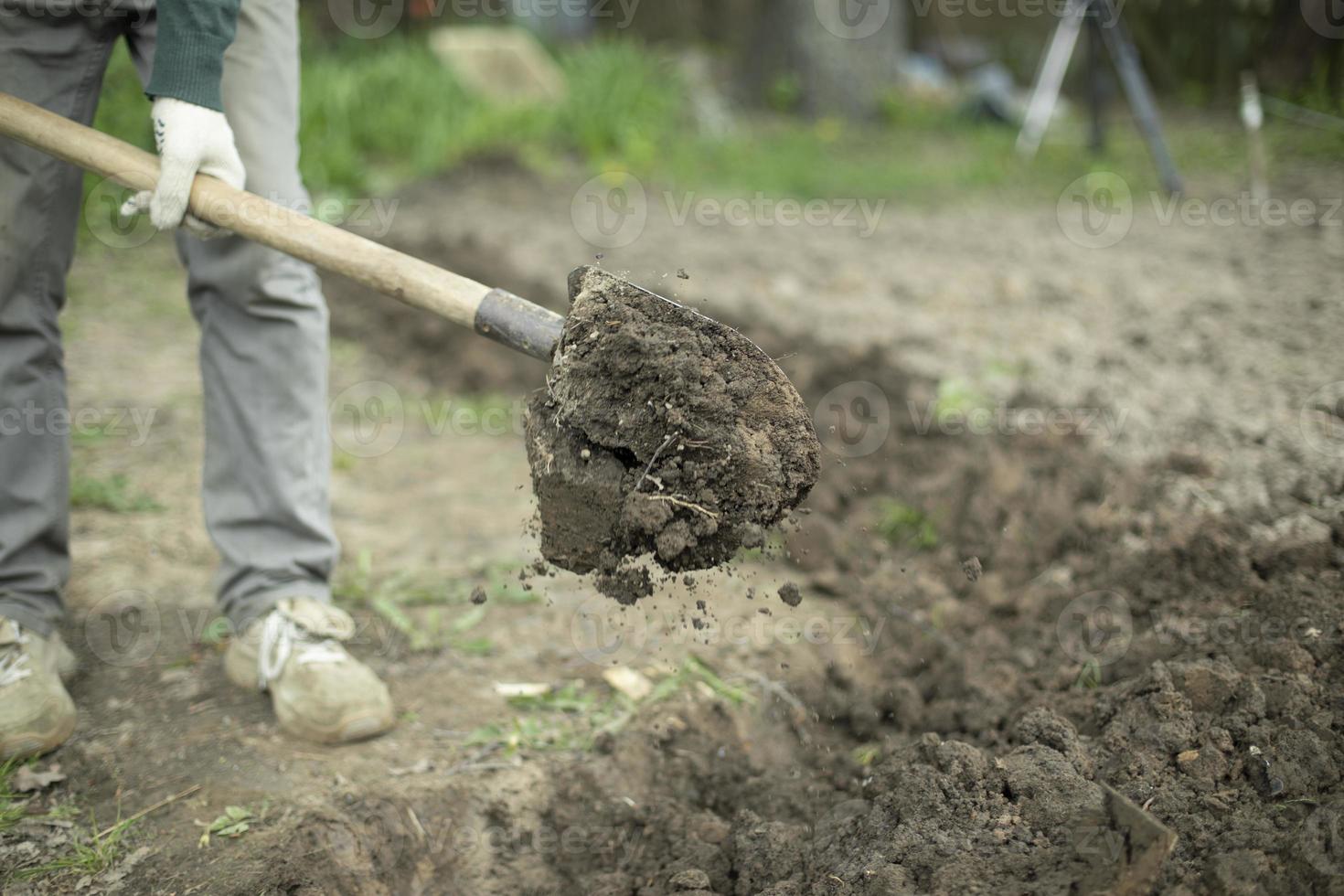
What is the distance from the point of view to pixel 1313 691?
1790 mm

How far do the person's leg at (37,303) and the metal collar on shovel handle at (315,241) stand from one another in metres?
0.12

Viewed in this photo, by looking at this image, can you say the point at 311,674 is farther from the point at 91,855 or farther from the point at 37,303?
the point at 37,303

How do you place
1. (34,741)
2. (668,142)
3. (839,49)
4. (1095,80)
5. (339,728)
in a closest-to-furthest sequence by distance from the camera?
(34,741)
(339,728)
(1095,80)
(668,142)
(839,49)

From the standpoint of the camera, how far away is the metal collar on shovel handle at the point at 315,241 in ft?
6.14

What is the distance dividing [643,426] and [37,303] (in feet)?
4.49

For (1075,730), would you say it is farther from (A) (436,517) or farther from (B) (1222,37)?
(B) (1222,37)

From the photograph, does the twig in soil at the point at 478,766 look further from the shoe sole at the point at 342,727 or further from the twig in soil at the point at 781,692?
the twig in soil at the point at 781,692

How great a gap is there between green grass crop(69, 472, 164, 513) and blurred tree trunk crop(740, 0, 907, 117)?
22.7ft

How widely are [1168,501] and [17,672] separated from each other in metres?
2.84

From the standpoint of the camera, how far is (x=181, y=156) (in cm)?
194

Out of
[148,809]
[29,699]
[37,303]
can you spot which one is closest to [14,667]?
[29,699]

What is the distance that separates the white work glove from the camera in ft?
6.37

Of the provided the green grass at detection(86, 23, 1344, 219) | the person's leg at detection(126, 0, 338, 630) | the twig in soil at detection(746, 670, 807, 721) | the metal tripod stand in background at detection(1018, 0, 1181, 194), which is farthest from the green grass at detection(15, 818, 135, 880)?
the metal tripod stand in background at detection(1018, 0, 1181, 194)

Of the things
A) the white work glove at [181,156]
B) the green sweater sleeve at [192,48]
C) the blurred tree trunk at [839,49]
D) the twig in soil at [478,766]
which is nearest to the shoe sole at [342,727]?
the twig in soil at [478,766]
